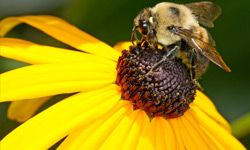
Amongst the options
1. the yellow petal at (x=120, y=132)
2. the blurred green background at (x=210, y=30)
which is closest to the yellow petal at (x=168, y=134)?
the yellow petal at (x=120, y=132)

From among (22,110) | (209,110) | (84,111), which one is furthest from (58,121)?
(209,110)

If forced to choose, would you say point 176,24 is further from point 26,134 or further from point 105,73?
point 26,134

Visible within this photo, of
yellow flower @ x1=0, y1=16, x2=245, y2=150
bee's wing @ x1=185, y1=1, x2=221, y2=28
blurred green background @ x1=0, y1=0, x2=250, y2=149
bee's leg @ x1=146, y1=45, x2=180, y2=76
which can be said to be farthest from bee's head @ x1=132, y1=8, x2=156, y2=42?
blurred green background @ x1=0, y1=0, x2=250, y2=149

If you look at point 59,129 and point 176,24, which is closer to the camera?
point 59,129

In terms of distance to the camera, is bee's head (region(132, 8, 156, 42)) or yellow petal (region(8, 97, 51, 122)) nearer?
bee's head (region(132, 8, 156, 42))

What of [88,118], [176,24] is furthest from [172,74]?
[88,118]

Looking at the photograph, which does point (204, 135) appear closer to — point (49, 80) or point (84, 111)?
point (84, 111)

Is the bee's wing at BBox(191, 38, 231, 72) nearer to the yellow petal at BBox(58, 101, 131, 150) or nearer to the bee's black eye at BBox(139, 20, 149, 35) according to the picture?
the bee's black eye at BBox(139, 20, 149, 35)
